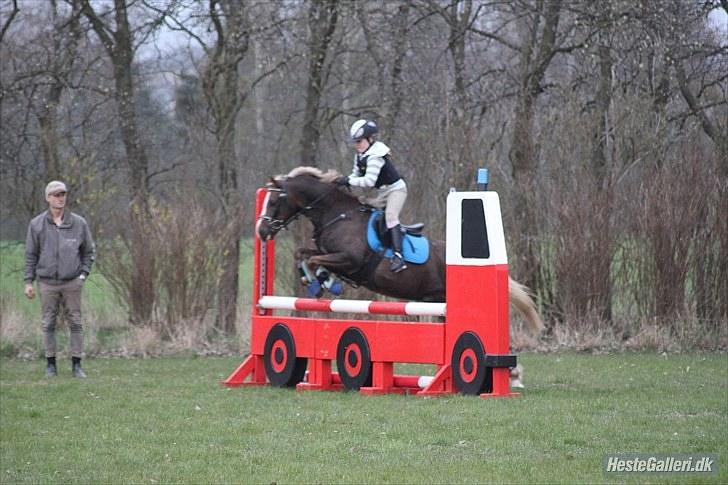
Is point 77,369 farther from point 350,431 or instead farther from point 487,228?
point 350,431

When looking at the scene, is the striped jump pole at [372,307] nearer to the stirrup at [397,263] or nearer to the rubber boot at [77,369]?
the stirrup at [397,263]

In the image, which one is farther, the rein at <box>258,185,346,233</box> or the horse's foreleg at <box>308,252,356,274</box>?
the rein at <box>258,185,346,233</box>

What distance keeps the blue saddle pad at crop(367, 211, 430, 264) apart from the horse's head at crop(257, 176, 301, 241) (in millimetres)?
739

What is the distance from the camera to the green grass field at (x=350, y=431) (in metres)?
6.49

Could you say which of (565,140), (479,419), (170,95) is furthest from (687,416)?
(170,95)

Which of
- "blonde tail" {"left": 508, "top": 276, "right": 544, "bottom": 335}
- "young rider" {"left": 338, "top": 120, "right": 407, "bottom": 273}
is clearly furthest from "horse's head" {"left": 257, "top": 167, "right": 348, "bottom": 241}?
"blonde tail" {"left": 508, "top": 276, "right": 544, "bottom": 335}

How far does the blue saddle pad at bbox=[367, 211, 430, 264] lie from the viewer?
10953mm

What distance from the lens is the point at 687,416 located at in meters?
8.48

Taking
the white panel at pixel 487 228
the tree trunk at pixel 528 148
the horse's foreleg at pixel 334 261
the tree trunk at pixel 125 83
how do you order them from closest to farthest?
the white panel at pixel 487 228
the horse's foreleg at pixel 334 261
the tree trunk at pixel 528 148
the tree trunk at pixel 125 83

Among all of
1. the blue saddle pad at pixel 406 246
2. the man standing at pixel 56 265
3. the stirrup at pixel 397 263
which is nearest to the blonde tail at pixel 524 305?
the blue saddle pad at pixel 406 246

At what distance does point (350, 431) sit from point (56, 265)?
5.43 metres

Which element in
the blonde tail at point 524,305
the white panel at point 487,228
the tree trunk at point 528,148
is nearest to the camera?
the white panel at point 487,228

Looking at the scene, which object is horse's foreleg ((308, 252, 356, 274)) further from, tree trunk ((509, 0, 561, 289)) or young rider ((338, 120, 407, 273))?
tree trunk ((509, 0, 561, 289))

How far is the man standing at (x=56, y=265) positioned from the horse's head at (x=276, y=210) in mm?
2531
